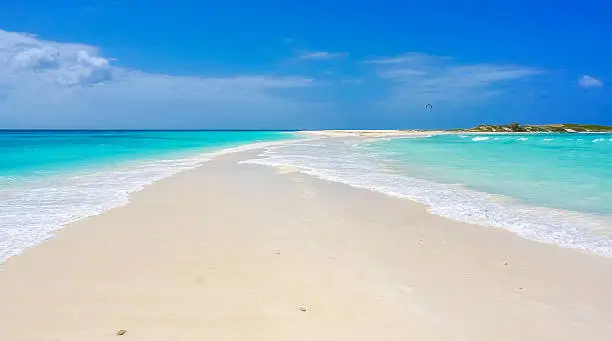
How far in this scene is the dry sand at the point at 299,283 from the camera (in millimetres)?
3529

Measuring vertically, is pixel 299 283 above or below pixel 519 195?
below

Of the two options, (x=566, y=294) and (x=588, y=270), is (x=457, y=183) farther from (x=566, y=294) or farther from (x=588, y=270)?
(x=566, y=294)

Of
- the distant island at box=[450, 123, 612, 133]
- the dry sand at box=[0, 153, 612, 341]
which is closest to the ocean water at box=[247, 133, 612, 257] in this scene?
the dry sand at box=[0, 153, 612, 341]

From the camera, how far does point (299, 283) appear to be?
14.7ft

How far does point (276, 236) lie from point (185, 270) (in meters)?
1.75

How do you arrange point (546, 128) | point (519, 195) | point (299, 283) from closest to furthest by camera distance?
point (299, 283) → point (519, 195) → point (546, 128)

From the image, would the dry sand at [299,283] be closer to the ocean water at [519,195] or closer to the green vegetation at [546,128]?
the ocean water at [519,195]

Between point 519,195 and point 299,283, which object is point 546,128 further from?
point 299,283

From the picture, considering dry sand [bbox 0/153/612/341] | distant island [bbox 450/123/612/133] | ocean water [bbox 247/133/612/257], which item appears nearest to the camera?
dry sand [bbox 0/153/612/341]

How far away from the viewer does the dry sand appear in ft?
11.6

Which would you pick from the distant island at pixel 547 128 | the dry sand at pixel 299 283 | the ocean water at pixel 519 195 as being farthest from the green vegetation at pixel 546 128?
the dry sand at pixel 299 283

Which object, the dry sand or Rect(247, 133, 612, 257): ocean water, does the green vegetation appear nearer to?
Rect(247, 133, 612, 257): ocean water

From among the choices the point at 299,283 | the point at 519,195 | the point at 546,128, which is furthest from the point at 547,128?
the point at 299,283

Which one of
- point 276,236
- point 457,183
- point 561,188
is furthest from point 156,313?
point 561,188
